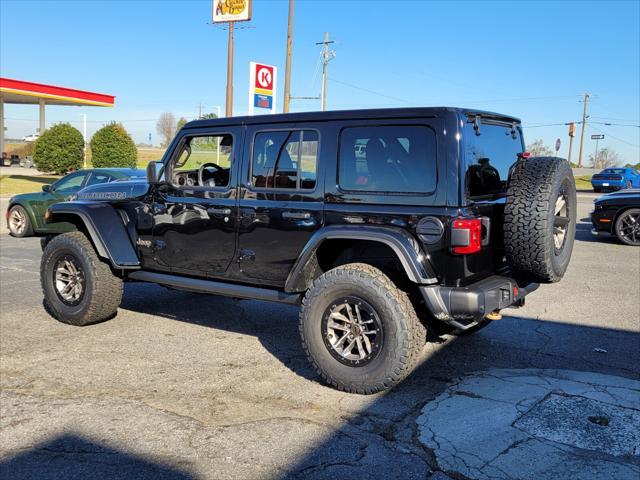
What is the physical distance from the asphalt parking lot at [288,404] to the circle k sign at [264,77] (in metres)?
13.6

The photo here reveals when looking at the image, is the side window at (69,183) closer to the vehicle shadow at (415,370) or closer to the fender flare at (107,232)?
the vehicle shadow at (415,370)

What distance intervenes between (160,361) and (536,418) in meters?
2.97

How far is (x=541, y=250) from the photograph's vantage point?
4.05m

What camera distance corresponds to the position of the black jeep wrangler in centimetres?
394

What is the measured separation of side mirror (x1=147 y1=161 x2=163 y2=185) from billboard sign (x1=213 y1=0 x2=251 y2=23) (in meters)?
18.3

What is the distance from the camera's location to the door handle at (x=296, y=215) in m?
4.47

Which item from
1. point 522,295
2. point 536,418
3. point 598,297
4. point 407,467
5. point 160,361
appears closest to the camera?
point 407,467

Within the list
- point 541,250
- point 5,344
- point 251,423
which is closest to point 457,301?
point 541,250

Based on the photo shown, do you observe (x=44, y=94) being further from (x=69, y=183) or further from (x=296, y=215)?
(x=296, y=215)

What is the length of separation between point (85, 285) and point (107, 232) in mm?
601

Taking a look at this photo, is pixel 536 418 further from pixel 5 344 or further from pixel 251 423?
pixel 5 344

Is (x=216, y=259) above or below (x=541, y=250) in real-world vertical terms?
below

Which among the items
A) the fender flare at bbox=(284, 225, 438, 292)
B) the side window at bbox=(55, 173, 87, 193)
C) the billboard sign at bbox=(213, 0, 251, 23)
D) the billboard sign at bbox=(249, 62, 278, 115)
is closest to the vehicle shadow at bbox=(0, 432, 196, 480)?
the fender flare at bbox=(284, 225, 438, 292)

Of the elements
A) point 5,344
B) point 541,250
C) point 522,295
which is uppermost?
point 541,250
